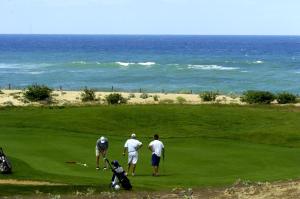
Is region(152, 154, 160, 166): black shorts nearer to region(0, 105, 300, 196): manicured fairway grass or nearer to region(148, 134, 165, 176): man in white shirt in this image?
region(148, 134, 165, 176): man in white shirt

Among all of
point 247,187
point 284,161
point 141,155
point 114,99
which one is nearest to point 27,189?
point 247,187

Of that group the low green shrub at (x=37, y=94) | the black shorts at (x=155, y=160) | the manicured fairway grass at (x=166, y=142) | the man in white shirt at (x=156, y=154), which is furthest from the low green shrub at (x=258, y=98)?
the black shorts at (x=155, y=160)

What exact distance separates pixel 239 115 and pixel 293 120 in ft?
11.9

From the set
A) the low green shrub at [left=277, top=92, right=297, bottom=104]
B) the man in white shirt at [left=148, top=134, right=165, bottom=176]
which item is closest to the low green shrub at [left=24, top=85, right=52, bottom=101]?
the low green shrub at [left=277, top=92, right=297, bottom=104]

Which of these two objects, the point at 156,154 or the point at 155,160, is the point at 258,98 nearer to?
the point at 156,154

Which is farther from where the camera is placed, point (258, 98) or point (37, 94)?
point (37, 94)

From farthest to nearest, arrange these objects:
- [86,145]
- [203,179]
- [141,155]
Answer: [86,145] → [141,155] → [203,179]

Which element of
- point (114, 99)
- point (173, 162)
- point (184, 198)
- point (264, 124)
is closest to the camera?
point (184, 198)

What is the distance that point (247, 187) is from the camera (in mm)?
18844

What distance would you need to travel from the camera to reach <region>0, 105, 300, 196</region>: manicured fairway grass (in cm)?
2345

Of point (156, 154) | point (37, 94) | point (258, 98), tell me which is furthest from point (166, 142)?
point (37, 94)

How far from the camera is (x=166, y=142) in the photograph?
32.6 meters

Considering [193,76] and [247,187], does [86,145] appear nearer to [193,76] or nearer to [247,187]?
[247,187]

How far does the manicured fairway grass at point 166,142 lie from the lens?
23453mm
